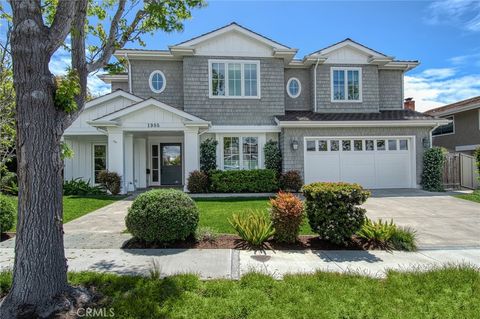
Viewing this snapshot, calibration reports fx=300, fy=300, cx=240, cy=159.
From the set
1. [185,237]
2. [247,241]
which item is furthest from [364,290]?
[185,237]

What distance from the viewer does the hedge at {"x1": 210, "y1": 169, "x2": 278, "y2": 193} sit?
1385 cm

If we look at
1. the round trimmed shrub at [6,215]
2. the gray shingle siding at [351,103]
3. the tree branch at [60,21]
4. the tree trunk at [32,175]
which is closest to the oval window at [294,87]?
the gray shingle siding at [351,103]

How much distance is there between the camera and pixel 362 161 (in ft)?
49.5

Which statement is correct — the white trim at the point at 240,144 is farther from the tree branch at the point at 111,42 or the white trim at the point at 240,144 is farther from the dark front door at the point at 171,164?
the tree branch at the point at 111,42

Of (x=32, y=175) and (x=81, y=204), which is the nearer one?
(x=32, y=175)

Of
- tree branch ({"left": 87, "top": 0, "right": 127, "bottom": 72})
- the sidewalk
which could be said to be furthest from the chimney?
tree branch ({"left": 87, "top": 0, "right": 127, "bottom": 72})

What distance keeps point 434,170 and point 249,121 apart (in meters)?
9.38

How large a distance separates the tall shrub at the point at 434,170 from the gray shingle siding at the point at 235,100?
24.9 ft

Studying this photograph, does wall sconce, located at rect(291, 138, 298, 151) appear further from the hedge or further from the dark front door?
the dark front door

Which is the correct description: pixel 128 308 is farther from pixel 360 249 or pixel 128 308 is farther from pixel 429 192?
pixel 429 192

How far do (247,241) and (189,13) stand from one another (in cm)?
451

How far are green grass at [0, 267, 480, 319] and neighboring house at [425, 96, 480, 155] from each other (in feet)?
61.5

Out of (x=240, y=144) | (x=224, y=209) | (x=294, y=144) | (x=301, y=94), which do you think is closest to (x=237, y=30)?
(x=301, y=94)

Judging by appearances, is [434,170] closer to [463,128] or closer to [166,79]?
[463,128]
